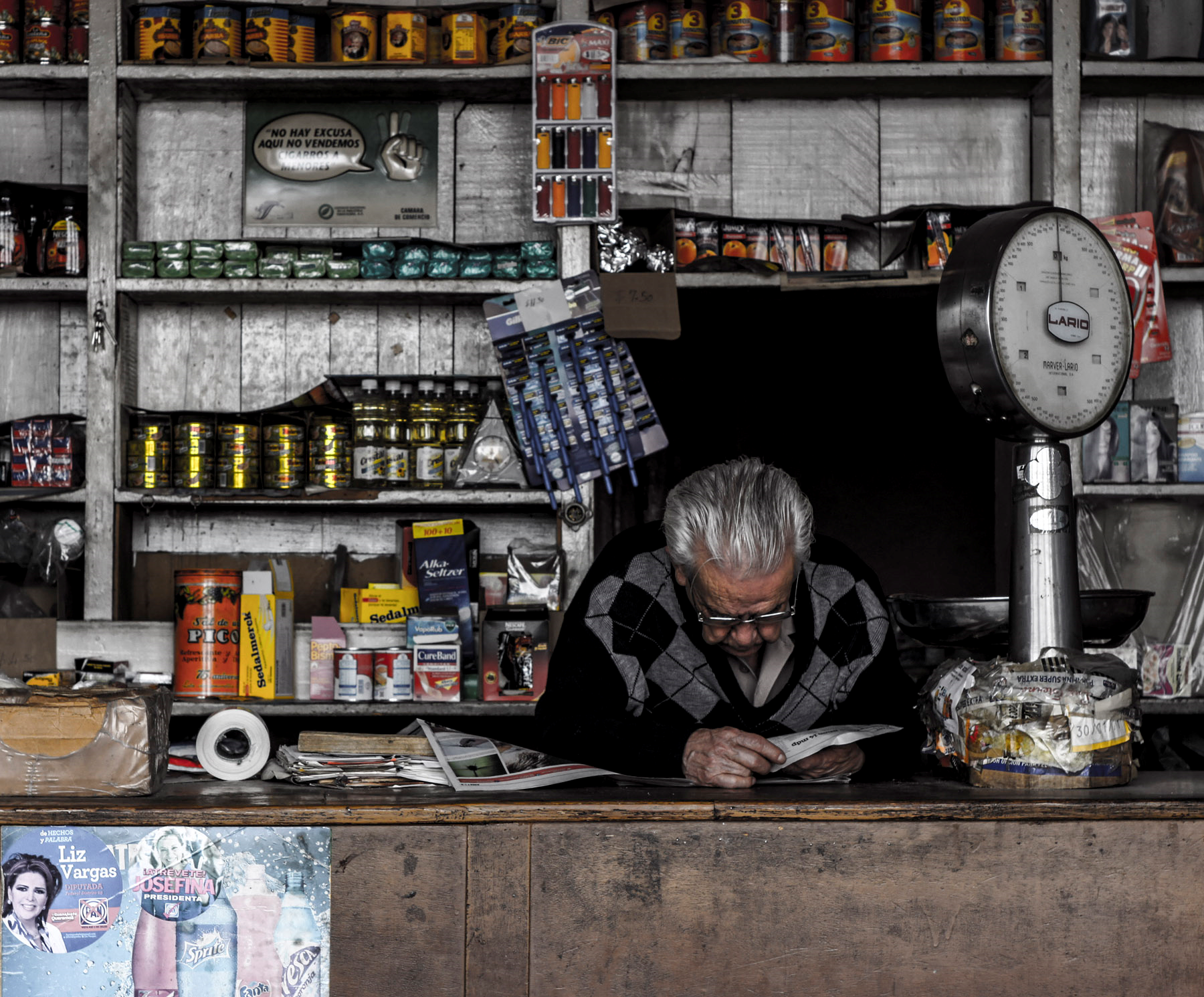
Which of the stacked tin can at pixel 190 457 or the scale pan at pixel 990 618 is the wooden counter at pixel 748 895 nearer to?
the scale pan at pixel 990 618

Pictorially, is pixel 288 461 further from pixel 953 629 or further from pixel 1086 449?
pixel 1086 449

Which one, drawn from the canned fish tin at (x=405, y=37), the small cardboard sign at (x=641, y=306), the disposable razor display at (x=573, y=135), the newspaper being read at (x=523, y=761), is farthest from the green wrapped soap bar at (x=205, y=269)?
the newspaper being read at (x=523, y=761)

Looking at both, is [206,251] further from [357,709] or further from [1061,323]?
[1061,323]

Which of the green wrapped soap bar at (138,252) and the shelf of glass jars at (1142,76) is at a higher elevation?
the shelf of glass jars at (1142,76)

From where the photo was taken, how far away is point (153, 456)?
2.68m

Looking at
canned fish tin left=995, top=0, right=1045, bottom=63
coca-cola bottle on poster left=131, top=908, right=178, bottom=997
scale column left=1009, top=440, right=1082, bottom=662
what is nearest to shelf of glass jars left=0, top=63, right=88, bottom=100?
canned fish tin left=995, top=0, right=1045, bottom=63

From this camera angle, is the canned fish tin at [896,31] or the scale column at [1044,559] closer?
the scale column at [1044,559]

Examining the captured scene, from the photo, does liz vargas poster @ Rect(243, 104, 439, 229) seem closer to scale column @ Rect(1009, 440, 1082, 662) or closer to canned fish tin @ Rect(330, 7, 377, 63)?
canned fish tin @ Rect(330, 7, 377, 63)

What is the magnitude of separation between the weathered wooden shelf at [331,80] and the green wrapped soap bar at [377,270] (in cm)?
44

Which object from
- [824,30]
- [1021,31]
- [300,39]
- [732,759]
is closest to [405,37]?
[300,39]

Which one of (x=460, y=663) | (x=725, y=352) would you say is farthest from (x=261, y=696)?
(x=725, y=352)

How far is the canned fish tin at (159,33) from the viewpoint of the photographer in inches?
108

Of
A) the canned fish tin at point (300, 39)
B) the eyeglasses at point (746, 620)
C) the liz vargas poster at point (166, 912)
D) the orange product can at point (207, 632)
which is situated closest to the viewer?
the liz vargas poster at point (166, 912)

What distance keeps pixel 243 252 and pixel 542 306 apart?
0.71 m
